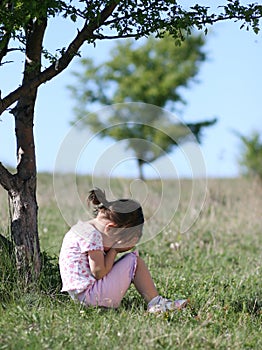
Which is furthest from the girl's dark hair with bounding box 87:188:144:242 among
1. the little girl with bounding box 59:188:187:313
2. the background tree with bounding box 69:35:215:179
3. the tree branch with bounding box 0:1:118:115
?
the background tree with bounding box 69:35:215:179

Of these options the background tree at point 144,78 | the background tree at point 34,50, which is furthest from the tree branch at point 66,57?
the background tree at point 144,78

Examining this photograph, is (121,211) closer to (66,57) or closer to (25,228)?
(25,228)

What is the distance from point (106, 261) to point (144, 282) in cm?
36

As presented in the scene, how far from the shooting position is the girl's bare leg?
5.20 m

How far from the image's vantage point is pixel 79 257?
5.07 meters

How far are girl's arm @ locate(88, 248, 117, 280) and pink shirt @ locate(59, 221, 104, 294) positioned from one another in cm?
4

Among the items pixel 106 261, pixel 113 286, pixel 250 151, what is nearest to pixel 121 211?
pixel 106 261

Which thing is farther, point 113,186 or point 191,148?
point 113,186

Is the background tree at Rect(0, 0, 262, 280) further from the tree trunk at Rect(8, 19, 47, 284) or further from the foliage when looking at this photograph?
the foliage

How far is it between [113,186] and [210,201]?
9.11 ft

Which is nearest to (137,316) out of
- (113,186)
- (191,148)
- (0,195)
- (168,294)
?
(168,294)

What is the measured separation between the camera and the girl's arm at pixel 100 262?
5.00 m

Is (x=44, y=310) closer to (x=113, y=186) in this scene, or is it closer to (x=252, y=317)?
(x=252, y=317)

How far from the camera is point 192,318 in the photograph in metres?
4.81
